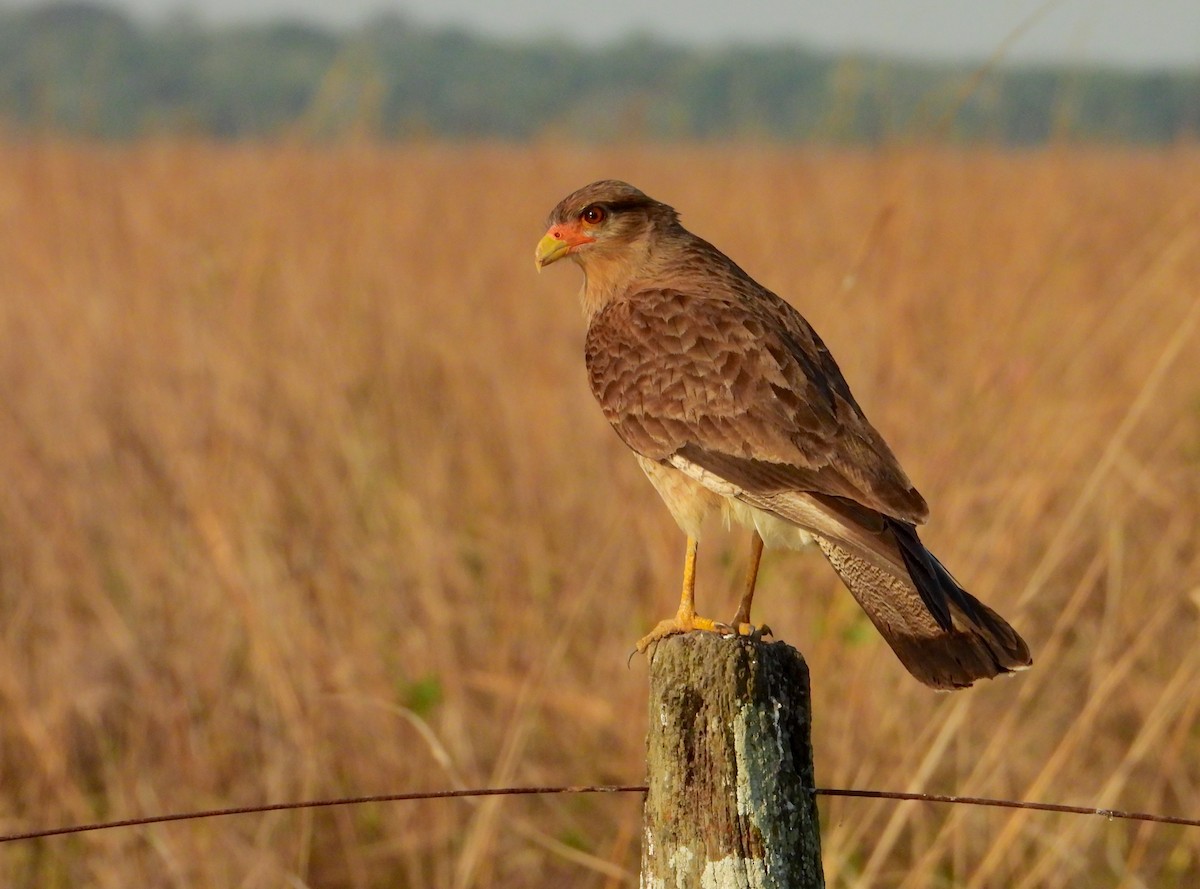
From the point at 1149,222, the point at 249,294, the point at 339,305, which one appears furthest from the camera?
the point at 1149,222

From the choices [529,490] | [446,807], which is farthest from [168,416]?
[446,807]

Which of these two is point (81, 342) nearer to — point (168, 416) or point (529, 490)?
point (168, 416)

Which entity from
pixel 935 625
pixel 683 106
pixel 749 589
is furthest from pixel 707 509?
pixel 683 106

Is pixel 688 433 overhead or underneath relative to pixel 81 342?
underneath

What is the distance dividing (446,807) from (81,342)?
11.4ft

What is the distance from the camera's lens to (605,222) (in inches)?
137

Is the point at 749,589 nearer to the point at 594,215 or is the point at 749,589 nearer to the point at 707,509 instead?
the point at 707,509

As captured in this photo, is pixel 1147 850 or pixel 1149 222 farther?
pixel 1149 222

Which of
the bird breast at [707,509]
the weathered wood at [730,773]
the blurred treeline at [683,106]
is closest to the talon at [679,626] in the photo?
the bird breast at [707,509]

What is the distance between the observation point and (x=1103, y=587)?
18.6 ft

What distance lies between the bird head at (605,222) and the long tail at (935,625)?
3.98 feet

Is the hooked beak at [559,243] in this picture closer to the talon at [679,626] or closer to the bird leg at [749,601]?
the bird leg at [749,601]

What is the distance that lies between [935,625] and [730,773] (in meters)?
0.55

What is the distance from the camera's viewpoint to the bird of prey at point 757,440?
2.37 metres
